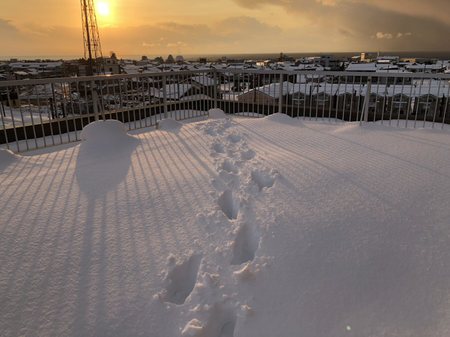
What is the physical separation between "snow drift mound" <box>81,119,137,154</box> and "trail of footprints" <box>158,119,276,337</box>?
4.88 ft

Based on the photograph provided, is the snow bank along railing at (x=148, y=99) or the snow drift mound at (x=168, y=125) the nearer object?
the snow bank along railing at (x=148, y=99)

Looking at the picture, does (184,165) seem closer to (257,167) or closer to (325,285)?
(257,167)

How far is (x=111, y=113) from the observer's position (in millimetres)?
8391

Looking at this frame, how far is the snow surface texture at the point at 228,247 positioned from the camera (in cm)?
185

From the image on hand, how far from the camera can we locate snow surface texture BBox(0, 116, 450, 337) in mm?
1854

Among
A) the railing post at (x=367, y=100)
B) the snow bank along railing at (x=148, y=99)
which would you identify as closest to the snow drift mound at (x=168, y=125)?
the snow bank along railing at (x=148, y=99)

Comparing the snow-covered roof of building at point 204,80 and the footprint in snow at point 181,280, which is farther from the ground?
the snow-covered roof of building at point 204,80

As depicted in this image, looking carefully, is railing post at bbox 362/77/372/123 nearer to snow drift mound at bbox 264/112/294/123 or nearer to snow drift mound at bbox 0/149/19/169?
snow drift mound at bbox 264/112/294/123

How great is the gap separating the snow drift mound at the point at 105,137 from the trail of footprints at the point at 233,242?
58.5 inches

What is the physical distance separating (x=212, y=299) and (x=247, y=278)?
10.9 inches

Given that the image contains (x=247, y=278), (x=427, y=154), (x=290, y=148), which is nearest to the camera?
(x=247, y=278)

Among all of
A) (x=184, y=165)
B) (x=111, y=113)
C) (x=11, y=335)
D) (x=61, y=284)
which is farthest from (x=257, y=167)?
(x=111, y=113)

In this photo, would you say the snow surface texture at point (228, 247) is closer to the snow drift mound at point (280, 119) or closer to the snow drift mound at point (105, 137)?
the snow drift mound at point (105, 137)

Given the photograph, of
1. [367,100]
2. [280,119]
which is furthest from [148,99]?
[367,100]
